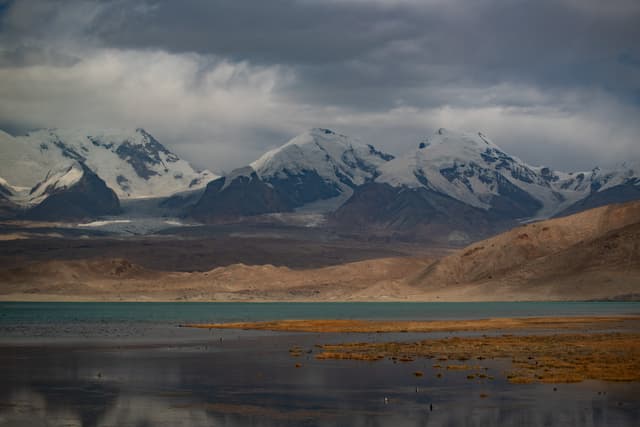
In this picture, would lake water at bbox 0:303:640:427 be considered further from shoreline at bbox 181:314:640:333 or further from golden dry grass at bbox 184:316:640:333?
golden dry grass at bbox 184:316:640:333

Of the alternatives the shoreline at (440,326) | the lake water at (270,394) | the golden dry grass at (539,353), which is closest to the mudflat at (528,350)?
the golden dry grass at (539,353)

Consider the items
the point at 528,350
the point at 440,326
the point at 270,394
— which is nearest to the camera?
the point at 270,394

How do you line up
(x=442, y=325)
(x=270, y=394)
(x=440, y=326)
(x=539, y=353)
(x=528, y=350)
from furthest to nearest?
1. (x=442, y=325)
2. (x=440, y=326)
3. (x=528, y=350)
4. (x=539, y=353)
5. (x=270, y=394)

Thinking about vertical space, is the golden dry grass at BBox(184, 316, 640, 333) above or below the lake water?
above

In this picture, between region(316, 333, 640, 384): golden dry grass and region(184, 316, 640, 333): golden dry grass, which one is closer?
region(316, 333, 640, 384): golden dry grass

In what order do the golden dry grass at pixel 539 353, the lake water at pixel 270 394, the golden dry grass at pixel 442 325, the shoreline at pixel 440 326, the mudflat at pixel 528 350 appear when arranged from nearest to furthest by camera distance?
the lake water at pixel 270 394 → the golden dry grass at pixel 539 353 → the mudflat at pixel 528 350 → the shoreline at pixel 440 326 → the golden dry grass at pixel 442 325

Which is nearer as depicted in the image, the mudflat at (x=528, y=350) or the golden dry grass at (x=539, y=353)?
the golden dry grass at (x=539, y=353)

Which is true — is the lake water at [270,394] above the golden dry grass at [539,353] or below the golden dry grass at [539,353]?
below

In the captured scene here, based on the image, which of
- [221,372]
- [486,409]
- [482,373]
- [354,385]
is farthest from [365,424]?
[221,372]

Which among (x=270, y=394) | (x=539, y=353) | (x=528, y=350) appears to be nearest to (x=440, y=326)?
(x=528, y=350)

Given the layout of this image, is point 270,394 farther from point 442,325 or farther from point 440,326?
point 442,325

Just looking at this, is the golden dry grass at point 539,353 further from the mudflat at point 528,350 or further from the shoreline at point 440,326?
the shoreline at point 440,326

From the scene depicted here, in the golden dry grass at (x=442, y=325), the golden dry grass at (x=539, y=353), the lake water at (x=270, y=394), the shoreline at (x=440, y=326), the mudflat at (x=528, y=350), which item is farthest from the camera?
the golden dry grass at (x=442, y=325)

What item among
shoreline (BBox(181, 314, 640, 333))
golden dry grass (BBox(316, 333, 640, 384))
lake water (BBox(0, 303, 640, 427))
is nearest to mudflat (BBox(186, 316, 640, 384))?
golden dry grass (BBox(316, 333, 640, 384))
